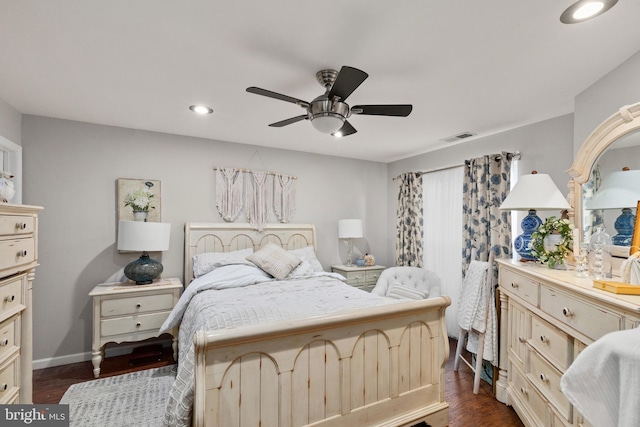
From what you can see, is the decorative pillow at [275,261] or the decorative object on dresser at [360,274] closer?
the decorative pillow at [275,261]

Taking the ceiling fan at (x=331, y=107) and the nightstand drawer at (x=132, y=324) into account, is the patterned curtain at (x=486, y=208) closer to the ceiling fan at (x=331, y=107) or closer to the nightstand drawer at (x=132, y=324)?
the ceiling fan at (x=331, y=107)

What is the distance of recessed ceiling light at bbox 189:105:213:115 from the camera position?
2.65m

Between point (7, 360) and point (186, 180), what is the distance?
2.34 metres

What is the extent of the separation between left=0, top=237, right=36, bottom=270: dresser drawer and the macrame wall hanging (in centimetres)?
204

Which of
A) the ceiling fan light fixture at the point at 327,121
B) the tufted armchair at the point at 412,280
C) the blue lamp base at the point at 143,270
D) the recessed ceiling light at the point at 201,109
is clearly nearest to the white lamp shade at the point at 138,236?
the blue lamp base at the point at 143,270

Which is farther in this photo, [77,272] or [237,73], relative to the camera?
[77,272]

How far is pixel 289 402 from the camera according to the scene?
161cm

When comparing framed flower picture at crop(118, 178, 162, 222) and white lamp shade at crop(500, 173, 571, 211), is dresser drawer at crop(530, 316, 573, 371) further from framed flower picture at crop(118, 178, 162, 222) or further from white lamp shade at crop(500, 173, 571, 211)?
framed flower picture at crop(118, 178, 162, 222)

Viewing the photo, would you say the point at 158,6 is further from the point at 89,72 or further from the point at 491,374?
the point at 491,374

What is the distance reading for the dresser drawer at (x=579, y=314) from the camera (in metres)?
1.33

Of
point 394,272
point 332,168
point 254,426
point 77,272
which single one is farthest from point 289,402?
point 332,168

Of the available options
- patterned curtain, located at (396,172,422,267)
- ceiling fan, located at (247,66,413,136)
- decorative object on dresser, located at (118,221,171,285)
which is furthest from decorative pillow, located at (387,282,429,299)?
decorative object on dresser, located at (118,221,171,285)

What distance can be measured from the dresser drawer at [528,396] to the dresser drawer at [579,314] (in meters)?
0.60

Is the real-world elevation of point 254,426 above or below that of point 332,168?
below
